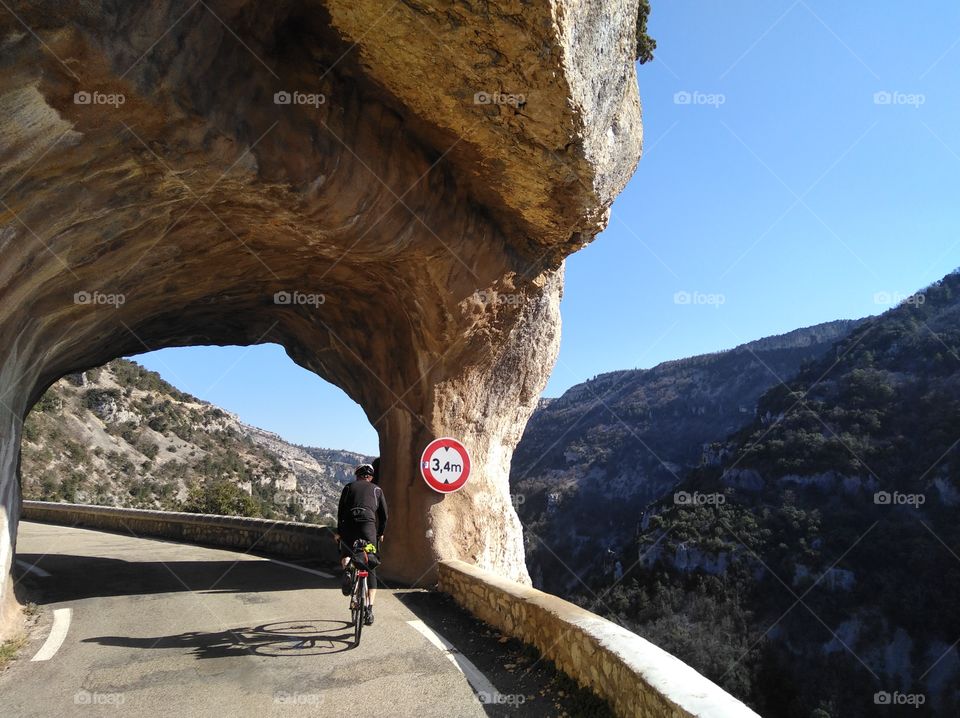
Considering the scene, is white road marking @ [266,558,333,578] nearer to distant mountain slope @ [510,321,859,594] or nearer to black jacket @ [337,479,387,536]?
black jacket @ [337,479,387,536]

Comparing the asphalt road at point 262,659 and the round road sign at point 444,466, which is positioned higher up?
the round road sign at point 444,466

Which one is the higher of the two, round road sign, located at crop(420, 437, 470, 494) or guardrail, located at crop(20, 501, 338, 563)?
round road sign, located at crop(420, 437, 470, 494)

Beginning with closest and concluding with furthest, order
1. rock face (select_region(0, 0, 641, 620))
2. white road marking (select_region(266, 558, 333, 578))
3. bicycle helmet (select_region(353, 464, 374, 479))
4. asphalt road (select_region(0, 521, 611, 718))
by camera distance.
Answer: asphalt road (select_region(0, 521, 611, 718)), rock face (select_region(0, 0, 641, 620)), bicycle helmet (select_region(353, 464, 374, 479)), white road marking (select_region(266, 558, 333, 578))

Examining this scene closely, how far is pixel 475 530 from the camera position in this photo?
10.9 metres

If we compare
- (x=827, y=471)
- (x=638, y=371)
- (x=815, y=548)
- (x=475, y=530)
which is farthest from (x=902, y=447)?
(x=638, y=371)

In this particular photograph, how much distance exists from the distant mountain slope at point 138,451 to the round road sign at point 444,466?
22.7 meters

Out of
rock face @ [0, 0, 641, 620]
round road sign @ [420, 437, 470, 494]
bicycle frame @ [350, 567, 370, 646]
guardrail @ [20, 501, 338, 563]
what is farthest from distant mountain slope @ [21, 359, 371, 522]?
bicycle frame @ [350, 567, 370, 646]

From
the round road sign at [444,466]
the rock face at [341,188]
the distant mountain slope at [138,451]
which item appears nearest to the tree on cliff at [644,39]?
the rock face at [341,188]

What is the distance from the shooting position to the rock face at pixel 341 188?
5340 mm

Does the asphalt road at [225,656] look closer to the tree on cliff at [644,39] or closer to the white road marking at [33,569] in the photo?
the white road marking at [33,569]

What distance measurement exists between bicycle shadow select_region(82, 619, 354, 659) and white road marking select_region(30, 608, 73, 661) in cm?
28

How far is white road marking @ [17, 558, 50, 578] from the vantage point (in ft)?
34.2

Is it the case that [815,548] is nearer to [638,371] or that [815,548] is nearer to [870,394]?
[870,394]

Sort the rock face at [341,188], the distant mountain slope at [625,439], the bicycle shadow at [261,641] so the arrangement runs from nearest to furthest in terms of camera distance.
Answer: the rock face at [341,188], the bicycle shadow at [261,641], the distant mountain slope at [625,439]
